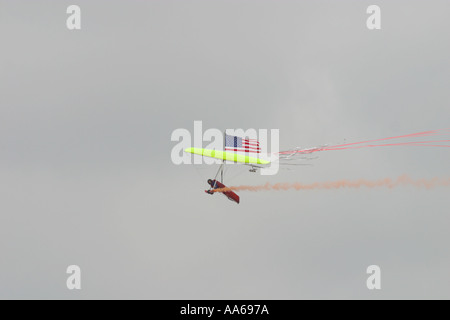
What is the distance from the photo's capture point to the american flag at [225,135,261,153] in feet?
389

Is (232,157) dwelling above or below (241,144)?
below

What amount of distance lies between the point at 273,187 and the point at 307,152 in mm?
10686

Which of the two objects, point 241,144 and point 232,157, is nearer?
point 232,157

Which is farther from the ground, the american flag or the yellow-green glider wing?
the american flag

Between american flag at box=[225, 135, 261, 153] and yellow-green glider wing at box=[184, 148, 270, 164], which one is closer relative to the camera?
yellow-green glider wing at box=[184, 148, 270, 164]

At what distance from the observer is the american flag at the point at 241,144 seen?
118419 mm

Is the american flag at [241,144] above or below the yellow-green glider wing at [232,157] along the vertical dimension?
above

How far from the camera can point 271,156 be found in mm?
117500

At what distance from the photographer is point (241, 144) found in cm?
11900

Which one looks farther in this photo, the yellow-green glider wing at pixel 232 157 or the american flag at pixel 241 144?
the american flag at pixel 241 144
